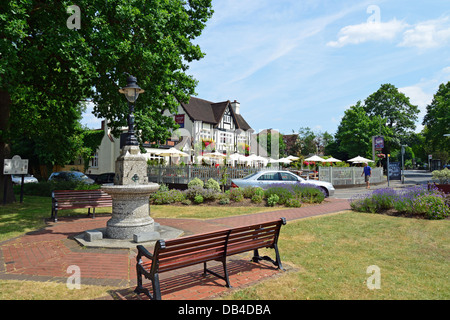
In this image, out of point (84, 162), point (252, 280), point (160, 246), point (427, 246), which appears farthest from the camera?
point (84, 162)

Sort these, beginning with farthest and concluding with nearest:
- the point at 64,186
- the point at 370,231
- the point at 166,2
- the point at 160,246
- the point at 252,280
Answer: the point at 64,186 < the point at 166,2 < the point at 370,231 < the point at 252,280 < the point at 160,246

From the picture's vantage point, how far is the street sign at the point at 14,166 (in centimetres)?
1326

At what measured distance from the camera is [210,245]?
14.1 feet

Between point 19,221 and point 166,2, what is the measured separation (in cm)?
952

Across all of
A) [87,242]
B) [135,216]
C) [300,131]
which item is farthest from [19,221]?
[300,131]

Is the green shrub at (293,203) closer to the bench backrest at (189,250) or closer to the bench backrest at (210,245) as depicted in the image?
the bench backrest at (210,245)

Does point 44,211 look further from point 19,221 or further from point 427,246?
point 427,246

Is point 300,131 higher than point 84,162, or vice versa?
point 300,131

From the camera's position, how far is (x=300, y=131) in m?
65.1

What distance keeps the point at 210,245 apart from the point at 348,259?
3.06 metres

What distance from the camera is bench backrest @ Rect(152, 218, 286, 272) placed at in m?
3.81

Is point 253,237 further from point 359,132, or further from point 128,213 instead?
point 359,132

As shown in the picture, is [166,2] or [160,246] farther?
[166,2]

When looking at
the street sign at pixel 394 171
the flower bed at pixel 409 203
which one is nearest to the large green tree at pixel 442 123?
the street sign at pixel 394 171
